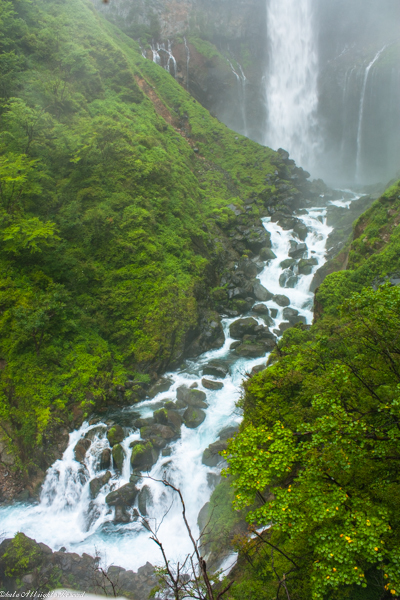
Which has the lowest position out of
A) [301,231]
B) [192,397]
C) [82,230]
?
[192,397]

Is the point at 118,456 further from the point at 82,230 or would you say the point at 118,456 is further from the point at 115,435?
the point at 82,230

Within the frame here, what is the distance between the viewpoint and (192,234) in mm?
21922

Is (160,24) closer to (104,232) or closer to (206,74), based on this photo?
(206,74)

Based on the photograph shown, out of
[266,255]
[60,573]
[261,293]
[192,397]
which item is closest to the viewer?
[60,573]

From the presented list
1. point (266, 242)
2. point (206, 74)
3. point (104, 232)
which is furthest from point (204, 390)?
point (206, 74)

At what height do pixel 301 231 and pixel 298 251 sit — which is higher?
pixel 301 231

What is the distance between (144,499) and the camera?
35.7 feet

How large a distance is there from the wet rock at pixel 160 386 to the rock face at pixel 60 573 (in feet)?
20.7

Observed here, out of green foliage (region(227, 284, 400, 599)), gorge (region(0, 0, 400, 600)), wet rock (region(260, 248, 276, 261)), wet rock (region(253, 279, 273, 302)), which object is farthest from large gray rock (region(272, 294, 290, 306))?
green foliage (region(227, 284, 400, 599))

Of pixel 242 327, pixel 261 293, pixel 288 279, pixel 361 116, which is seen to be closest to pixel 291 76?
pixel 361 116

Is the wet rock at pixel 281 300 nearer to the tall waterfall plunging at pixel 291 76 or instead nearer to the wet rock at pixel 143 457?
the wet rock at pixel 143 457

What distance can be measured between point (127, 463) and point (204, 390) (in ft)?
15.4

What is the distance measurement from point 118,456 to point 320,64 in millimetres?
51910

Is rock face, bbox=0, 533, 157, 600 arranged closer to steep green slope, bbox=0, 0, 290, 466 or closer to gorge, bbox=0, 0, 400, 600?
gorge, bbox=0, 0, 400, 600
